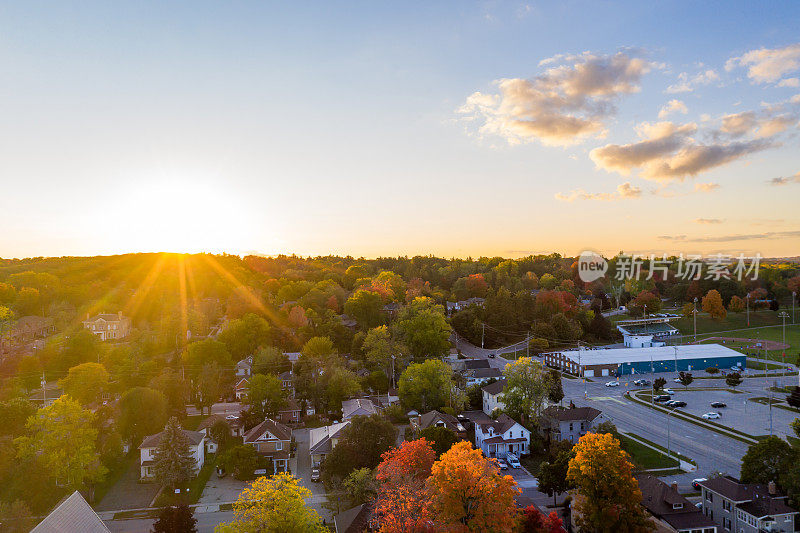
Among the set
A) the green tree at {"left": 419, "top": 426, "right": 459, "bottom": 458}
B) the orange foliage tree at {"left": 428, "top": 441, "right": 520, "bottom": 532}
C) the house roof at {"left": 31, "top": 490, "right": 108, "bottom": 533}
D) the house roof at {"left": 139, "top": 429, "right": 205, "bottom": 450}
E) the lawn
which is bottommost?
the lawn

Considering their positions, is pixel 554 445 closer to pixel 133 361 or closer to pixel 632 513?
pixel 632 513

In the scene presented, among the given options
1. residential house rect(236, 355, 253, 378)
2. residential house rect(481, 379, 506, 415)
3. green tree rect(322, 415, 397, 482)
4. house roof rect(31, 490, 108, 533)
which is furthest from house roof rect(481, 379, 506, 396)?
house roof rect(31, 490, 108, 533)

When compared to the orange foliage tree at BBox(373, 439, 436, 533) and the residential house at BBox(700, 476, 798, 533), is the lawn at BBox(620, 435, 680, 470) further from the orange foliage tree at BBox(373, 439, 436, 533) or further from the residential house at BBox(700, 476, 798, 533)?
the orange foliage tree at BBox(373, 439, 436, 533)

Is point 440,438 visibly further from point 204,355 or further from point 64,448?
point 204,355

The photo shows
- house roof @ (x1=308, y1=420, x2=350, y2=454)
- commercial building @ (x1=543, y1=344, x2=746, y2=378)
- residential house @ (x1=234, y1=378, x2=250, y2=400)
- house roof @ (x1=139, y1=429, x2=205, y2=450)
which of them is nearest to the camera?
house roof @ (x1=139, y1=429, x2=205, y2=450)

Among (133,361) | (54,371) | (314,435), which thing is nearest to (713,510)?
(314,435)

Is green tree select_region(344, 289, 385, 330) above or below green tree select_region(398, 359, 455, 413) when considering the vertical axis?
above

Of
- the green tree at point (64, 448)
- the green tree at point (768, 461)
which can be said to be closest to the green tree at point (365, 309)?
the green tree at point (64, 448)
